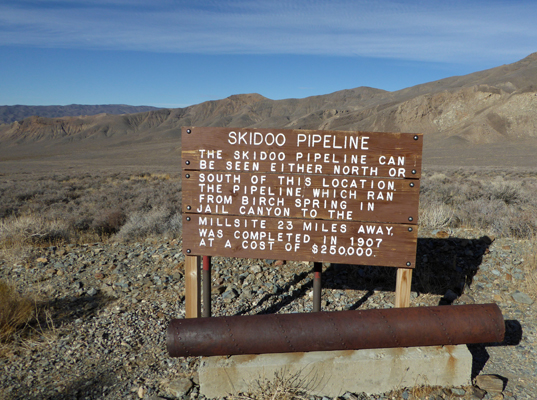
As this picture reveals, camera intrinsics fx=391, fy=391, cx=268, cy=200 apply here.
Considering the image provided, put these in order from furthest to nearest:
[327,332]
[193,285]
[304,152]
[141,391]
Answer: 1. [193,285]
2. [304,152]
3. [327,332]
4. [141,391]

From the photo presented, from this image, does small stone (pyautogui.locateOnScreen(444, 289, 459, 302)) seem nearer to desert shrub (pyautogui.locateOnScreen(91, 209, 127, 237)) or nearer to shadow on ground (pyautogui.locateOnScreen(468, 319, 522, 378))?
shadow on ground (pyautogui.locateOnScreen(468, 319, 522, 378))

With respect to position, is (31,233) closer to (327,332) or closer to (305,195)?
(305,195)

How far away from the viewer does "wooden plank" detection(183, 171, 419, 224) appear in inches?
140

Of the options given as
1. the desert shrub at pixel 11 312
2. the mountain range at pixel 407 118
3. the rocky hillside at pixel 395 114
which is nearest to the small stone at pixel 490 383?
the desert shrub at pixel 11 312

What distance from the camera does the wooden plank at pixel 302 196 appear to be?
3.56 meters

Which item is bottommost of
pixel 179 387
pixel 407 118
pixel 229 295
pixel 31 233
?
pixel 179 387

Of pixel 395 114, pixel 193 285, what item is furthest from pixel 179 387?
pixel 395 114

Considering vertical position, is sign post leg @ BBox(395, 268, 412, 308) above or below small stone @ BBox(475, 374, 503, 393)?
above

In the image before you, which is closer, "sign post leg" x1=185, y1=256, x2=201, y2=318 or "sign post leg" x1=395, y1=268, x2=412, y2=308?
"sign post leg" x1=395, y1=268, x2=412, y2=308

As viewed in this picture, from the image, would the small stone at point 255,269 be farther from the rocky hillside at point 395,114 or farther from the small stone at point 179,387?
the rocky hillside at point 395,114

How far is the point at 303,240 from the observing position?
12.2 ft

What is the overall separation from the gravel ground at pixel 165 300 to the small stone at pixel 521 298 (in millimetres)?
12

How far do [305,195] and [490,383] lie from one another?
2.13 metres

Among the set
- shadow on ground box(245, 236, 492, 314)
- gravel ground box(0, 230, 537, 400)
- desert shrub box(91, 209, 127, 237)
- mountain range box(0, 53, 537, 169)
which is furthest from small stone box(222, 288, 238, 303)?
mountain range box(0, 53, 537, 169)
